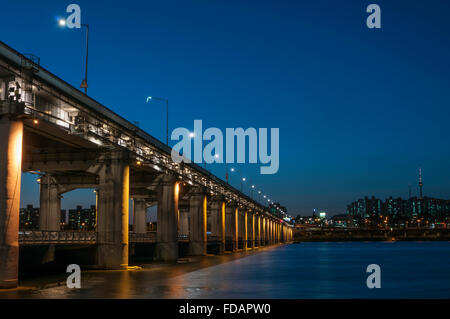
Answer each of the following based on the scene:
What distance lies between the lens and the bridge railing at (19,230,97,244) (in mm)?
40206

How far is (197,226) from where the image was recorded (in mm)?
80812

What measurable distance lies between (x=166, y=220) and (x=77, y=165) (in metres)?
16.1

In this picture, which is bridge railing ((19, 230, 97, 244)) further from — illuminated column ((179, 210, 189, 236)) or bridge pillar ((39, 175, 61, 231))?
illuminated column ((179, 210, 189, 236))

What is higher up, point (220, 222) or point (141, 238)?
point (220, 222)

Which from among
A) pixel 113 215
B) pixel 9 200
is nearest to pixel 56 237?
pixel 113 215

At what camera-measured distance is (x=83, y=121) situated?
40.5 metres

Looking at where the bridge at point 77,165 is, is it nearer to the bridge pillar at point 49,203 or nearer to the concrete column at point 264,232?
the bridge pillar at point 49,203

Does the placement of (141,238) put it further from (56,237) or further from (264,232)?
(264,232)

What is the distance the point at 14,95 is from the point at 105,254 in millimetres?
19847

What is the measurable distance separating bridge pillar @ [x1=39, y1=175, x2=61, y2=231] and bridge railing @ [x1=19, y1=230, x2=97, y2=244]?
2411 centimetres

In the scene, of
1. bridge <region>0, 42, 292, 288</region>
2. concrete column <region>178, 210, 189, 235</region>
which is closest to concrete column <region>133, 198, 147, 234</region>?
bridge <region>0, 42, 292, 288</region>

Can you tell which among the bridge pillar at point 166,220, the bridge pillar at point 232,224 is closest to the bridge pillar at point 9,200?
the bridge pillar at point 166,220
